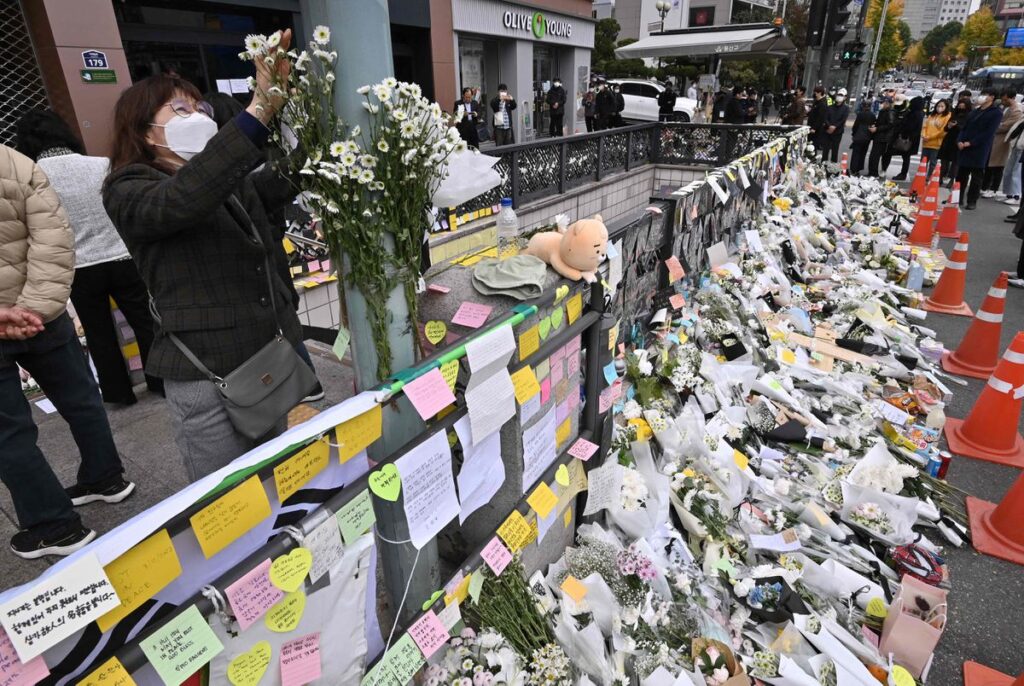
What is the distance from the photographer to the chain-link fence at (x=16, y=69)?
20.4 ft

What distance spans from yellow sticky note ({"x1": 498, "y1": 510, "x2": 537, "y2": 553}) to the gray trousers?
1.02 m

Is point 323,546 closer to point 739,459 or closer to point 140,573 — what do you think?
point 140,573

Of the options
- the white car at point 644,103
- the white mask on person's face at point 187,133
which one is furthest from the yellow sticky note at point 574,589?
the white car at point 644,103

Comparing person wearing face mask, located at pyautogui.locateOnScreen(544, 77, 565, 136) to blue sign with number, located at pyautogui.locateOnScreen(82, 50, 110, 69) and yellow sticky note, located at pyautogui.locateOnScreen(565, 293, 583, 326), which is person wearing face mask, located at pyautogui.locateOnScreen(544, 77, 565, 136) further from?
yellow sticky note, located at pyautogui.locateOnScreen(565, 293, 583, 326)

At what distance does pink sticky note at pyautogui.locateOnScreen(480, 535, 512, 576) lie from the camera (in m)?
2.14

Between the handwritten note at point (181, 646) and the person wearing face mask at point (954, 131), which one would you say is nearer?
the handwritten note at point (181, 646)

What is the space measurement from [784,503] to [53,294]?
12.1 feet

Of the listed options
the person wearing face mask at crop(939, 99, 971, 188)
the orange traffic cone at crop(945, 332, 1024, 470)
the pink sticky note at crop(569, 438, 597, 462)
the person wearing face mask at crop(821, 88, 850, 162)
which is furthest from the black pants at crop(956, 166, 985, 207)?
the pink sticky note at crop(569, 438, 597, 462)

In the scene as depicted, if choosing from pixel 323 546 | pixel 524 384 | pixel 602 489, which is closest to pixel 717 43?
pixel 602 489

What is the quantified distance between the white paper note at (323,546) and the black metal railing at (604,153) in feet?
18.5

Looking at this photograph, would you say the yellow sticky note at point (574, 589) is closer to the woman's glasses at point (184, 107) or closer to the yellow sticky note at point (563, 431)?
the yellow sticky note at point (563, 431)

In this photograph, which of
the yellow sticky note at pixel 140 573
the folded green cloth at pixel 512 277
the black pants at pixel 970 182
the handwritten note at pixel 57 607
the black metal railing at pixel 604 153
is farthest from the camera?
the black pants at pixel 970 182

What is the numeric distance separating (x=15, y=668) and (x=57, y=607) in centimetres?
11

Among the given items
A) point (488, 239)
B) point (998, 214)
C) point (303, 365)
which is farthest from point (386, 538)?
point (998, 214)
